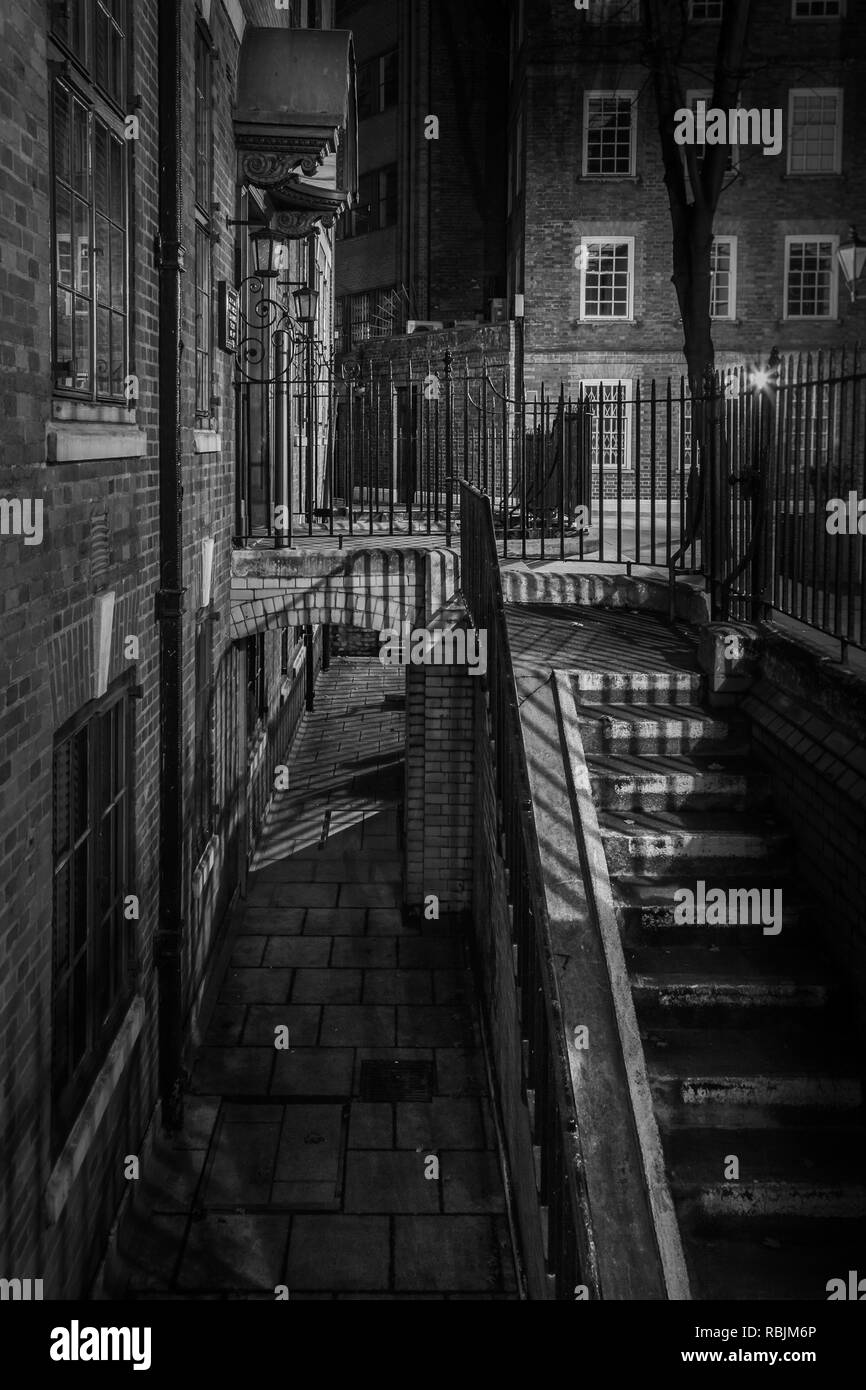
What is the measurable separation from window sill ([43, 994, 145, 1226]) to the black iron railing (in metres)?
1.73

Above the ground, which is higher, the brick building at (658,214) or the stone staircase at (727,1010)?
the brick building at (658,214)

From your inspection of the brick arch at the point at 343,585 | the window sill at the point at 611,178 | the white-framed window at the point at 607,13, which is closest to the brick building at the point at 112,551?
the brick arch at the point at 343,585

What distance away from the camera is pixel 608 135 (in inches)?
1184

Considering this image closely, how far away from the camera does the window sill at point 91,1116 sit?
15.7 ft

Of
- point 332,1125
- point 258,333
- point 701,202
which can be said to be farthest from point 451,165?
point 332,1125

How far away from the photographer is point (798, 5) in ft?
97.0

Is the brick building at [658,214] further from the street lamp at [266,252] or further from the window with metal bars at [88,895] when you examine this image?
the window with metal bars at [88,895]

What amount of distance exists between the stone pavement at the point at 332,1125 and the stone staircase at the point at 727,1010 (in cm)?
143

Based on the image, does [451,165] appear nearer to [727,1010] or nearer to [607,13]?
[607,13]

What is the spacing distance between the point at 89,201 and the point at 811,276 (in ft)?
90.5

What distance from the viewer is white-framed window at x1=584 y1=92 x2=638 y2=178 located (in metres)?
29.8

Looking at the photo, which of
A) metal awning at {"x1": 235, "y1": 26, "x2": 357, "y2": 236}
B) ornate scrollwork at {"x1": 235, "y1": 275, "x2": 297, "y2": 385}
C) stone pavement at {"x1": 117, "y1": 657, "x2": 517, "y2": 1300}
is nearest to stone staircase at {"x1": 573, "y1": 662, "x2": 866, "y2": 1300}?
stone pavement at {"x1": 117, "y1": 657, "x2": 517, "y2": 1300}

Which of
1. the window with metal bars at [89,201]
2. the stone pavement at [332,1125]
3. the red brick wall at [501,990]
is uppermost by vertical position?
the window with metal bars at [89,201]
